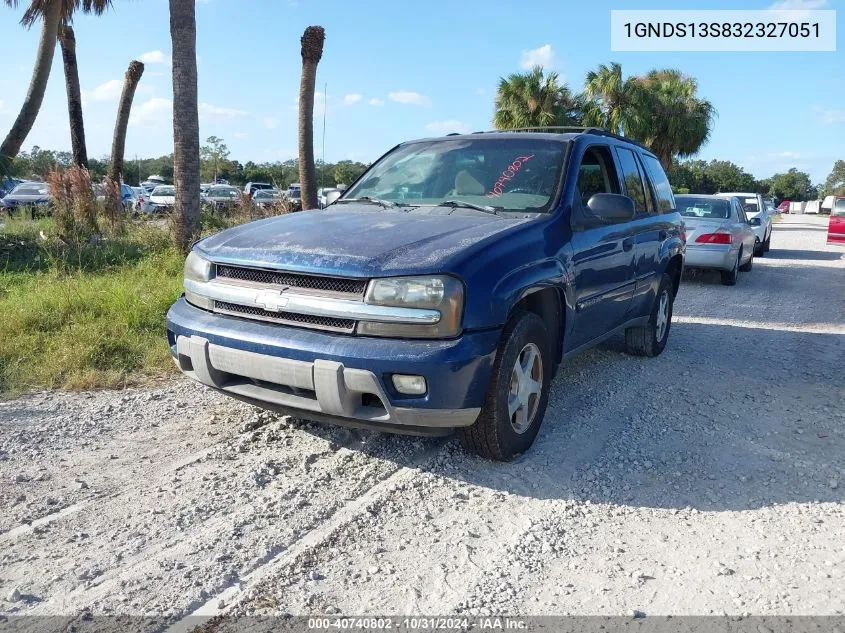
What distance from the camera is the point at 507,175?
4500 mm

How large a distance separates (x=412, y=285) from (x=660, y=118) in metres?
33.3

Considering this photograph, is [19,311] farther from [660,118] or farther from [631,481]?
[660,118]

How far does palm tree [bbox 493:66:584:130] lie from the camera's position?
91.8 ft

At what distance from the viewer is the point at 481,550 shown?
296cm

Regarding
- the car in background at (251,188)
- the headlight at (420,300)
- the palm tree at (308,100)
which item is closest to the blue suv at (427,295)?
the headlight at (420,300)

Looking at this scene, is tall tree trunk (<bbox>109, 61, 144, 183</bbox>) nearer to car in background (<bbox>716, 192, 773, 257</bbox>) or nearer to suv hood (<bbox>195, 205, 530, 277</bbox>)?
car in background (<bbox>716, 192, 773, 257</bbox>)

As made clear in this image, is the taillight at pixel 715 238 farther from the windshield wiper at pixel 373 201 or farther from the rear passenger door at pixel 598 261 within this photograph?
the windshield wiper at pixel 373 201

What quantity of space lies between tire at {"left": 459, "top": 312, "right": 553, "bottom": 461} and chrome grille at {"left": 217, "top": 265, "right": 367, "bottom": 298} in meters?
0.77

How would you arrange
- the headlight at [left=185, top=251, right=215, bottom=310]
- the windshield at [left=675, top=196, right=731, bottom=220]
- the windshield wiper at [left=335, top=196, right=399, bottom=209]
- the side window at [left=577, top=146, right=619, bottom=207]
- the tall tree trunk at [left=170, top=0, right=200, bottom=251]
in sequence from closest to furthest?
the headlight at [left=185, top=251, right=215, bottom=310] → the windshield wiper at [left=335, top=196, right=399, bottom=209] → the side window at [left=577, top=146, right=619, bottom=207] → the tall tree trunk at [left=170, top=0, right=200, bottom=251] → the windshield at [left=675, top=196, right=731, bottom=220]

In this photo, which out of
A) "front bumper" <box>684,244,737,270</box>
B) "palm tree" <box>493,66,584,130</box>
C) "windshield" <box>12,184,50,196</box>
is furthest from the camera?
"palm tree" <box>493,66,584,130</box>

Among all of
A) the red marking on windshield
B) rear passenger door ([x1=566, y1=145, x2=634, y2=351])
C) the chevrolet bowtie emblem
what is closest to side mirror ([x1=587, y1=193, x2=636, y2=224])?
rear passenger door ([x1=566, y1=145, x2=634, y2=351])

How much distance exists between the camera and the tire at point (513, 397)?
3.50 m

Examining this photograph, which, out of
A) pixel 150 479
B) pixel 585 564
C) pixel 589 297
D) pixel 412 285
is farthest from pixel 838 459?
pixel 150 479

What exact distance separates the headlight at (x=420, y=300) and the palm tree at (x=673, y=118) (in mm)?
30737
